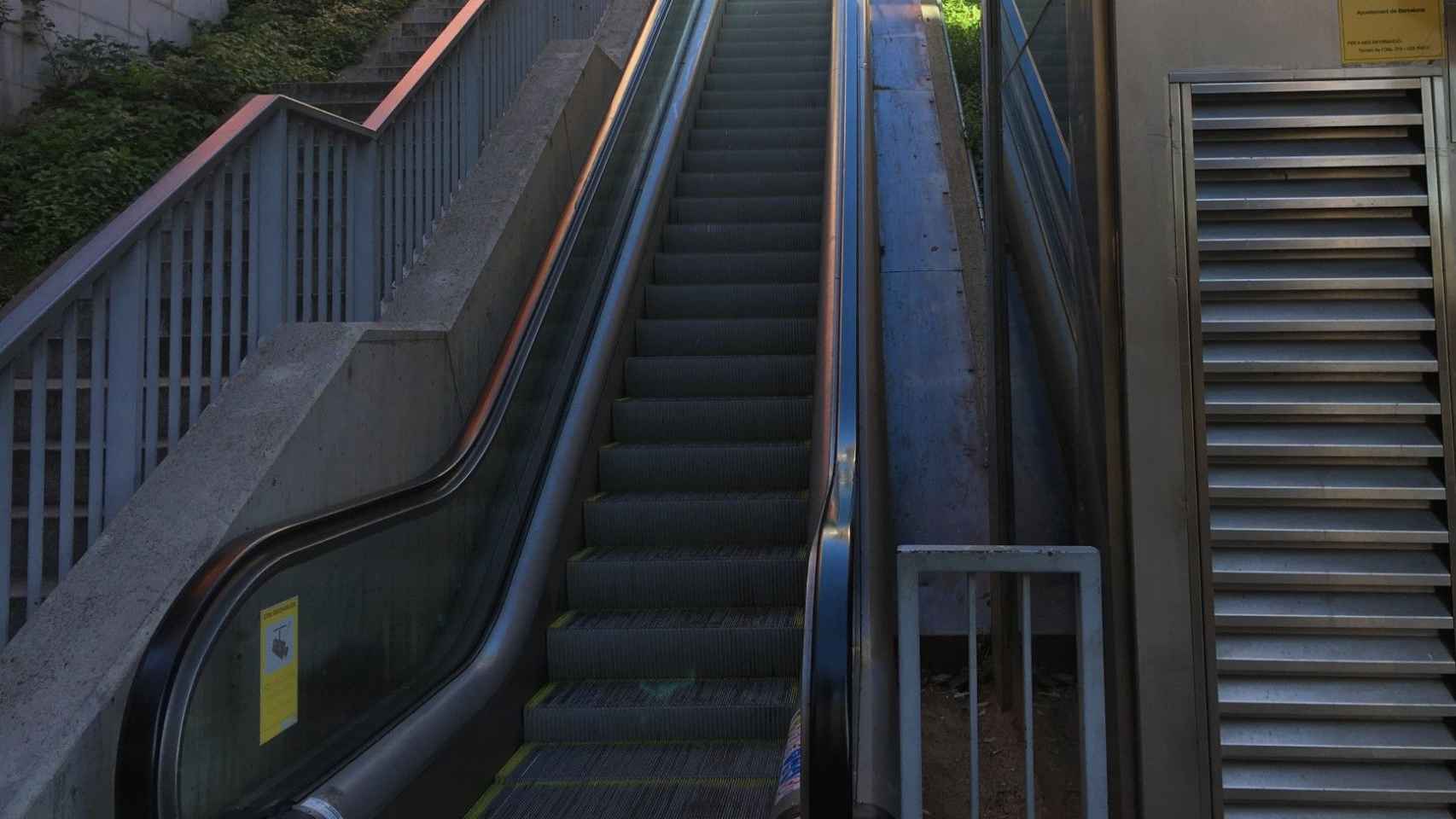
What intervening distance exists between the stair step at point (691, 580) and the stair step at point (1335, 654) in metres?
1.68

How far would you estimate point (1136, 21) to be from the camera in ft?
8.23

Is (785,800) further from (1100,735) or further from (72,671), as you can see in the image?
(72,671)

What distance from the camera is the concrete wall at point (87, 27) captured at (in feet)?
21.4

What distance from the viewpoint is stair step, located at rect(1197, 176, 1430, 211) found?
248cm

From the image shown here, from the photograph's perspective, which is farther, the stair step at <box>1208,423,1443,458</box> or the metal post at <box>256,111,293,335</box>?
the metal post at <box>256,111,293,335</box>

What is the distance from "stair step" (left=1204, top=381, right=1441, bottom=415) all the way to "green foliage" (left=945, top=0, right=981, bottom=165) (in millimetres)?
4928

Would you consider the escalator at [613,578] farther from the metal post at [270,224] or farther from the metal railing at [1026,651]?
the metal post at [270,224]

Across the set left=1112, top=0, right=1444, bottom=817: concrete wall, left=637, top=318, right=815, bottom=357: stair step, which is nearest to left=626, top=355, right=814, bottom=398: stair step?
left=637, top=318, right=815, bottom=357: stair step

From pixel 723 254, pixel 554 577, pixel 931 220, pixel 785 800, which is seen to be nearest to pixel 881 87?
pixel 931 220

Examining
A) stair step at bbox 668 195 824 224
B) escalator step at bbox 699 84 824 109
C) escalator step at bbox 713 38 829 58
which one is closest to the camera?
stair step at bbox 668 195 824 224

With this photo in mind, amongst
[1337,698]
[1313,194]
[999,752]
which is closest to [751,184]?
[999,752]

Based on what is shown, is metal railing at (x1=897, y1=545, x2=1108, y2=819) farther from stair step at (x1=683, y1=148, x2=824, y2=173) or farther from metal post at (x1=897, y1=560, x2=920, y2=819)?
stair step at (x1=683, y1=148, x2=824, y2=173)

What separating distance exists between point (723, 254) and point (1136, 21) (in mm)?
3399

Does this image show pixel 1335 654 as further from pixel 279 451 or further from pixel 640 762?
pixel 279 451
